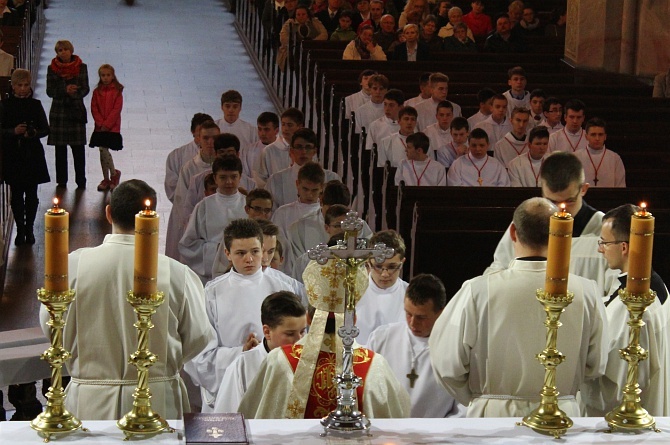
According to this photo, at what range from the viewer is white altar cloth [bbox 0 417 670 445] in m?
3.68

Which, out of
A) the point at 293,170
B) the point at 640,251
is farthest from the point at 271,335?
the point at 293,170

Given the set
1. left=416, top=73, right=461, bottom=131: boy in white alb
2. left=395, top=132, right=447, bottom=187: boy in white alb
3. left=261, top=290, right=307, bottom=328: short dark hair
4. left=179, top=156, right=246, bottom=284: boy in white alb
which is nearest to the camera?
left=261, top=290, right=307, bottom=328: short dark hair

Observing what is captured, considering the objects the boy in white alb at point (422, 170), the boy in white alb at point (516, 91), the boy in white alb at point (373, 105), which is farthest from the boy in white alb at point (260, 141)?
the boy in white alb at point (516, 91)

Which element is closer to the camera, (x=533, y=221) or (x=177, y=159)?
(x=533, y=221)

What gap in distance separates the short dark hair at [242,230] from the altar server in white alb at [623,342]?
6.47 feet

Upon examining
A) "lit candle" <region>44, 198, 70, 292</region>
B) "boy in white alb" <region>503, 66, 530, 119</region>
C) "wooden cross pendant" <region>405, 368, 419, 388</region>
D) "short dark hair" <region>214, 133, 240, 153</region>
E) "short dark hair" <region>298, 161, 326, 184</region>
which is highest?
"boy in white alb" <region>503, 66, 530, 119</region>

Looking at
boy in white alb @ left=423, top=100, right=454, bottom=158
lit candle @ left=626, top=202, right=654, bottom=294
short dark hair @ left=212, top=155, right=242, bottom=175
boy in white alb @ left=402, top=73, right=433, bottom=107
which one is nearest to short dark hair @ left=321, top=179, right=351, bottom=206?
short dark hair @ left=212, top=155, right=242, bottom=175

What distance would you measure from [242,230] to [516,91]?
7.69 meters

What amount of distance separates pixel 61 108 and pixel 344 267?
10016mm

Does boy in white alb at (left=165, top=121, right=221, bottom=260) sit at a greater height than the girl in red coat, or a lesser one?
lesser

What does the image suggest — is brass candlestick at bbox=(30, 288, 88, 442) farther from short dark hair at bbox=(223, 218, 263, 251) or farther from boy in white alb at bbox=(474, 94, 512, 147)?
boy in white alb at bbox=(474, 94, 512, 147)

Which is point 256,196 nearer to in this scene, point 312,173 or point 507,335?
point 312,173

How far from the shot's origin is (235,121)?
11805 millimetres

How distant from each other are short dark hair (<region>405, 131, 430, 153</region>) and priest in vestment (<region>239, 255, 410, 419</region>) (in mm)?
6573
